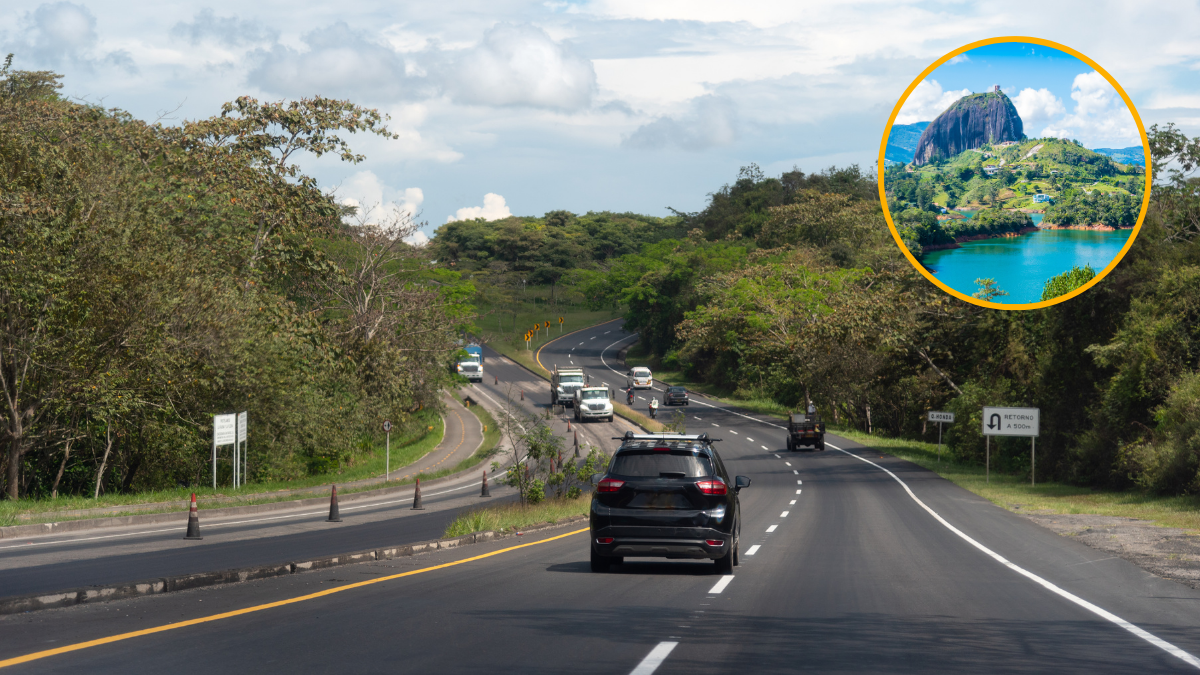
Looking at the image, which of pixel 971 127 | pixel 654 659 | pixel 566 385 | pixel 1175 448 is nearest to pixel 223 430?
pixel 971 127

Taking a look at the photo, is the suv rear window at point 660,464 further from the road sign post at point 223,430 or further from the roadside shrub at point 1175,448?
the road sign post at point 223,430

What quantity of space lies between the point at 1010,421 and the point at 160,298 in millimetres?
26866

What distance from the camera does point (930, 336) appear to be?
169ft

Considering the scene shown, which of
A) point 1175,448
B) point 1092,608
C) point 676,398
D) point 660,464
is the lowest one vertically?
point 1092,608

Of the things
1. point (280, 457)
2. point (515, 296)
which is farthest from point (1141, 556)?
point (515, 296)

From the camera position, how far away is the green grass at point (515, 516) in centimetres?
1720

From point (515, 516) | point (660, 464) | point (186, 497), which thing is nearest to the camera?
point (660, 464)

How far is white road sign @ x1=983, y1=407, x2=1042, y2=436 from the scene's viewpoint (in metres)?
33.1

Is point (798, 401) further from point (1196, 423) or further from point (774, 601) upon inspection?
point (774, 601)

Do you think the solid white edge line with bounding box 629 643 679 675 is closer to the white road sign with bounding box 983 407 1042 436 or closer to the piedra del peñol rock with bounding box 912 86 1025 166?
the piedra del peñol rock with bounding box 912 86 1025 166

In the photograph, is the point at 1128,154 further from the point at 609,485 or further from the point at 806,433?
the point at 806,433

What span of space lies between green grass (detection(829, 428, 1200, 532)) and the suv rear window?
483 inches

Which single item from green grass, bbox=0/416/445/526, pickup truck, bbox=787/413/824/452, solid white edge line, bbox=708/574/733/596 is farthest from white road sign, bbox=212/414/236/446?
pickup truck, bbox=787/413/824/452

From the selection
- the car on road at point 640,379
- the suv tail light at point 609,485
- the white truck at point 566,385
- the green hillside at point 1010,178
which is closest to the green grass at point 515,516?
the suv tail light at point 609,485
